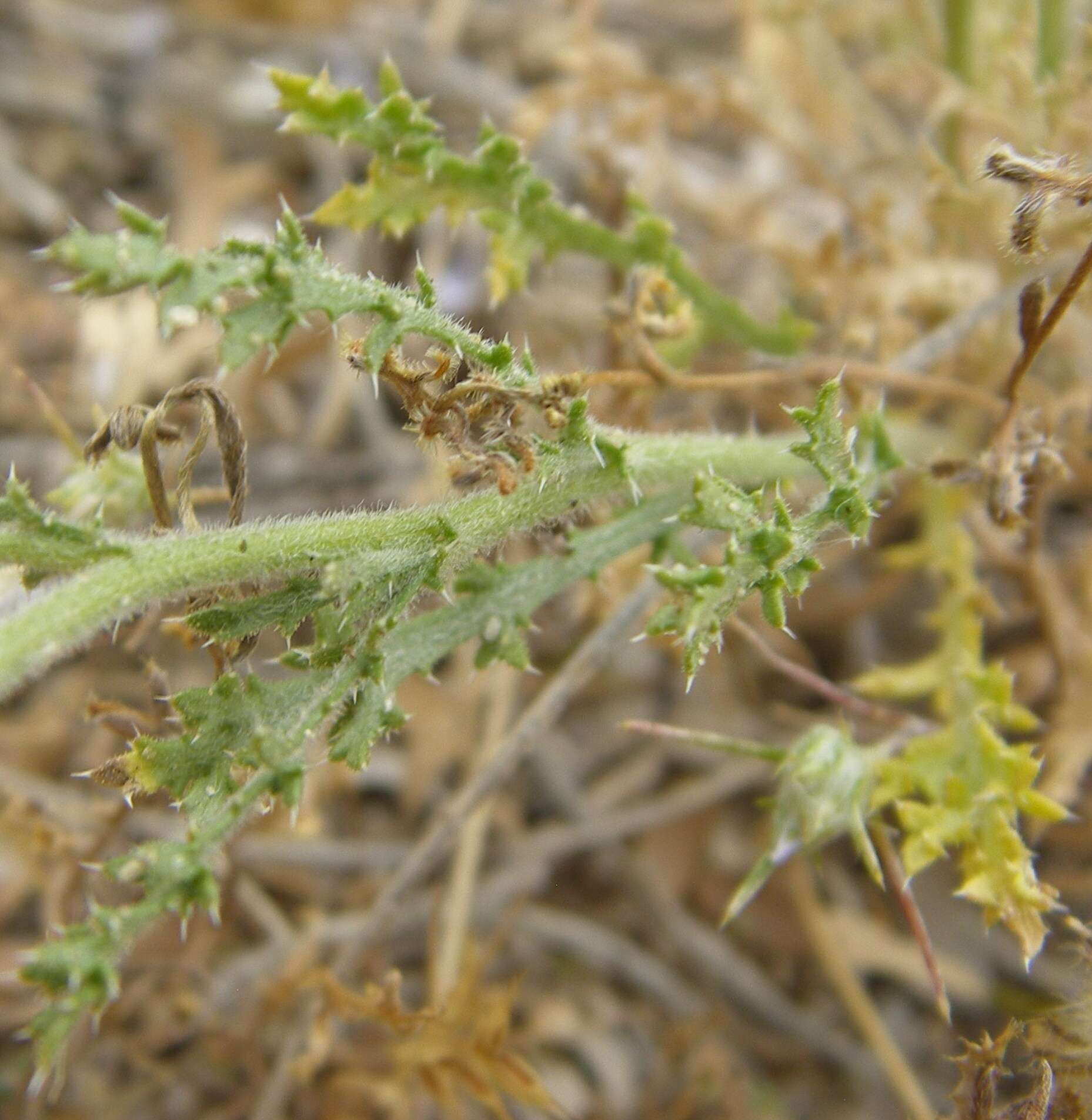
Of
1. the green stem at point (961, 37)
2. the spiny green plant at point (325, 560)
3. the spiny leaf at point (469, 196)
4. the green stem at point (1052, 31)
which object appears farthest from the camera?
the green stem at point (961, 37)

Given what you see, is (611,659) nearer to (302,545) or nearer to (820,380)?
(820,380)

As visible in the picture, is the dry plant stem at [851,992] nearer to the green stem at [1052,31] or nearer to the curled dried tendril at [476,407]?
the curled dried tendril at [476,407]

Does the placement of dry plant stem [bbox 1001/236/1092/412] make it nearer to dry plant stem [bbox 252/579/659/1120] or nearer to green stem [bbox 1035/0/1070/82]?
dry plant stem [bbox 252/579/659/1120]

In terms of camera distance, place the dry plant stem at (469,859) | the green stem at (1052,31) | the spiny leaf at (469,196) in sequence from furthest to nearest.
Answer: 1. the green stem at (1052,31)
2. the dry plant stem at (469,859)
3. the spiny leaf at (469,196)

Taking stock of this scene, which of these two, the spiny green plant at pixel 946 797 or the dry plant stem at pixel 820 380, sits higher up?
the dry plant stem at pixel 820 380

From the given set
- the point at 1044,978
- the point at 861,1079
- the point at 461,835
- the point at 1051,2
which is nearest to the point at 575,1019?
the point at 461,835

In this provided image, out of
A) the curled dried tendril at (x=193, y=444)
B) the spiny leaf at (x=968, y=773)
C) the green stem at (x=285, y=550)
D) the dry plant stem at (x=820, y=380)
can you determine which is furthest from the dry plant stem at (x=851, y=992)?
the curled dried tendril at (x=193, y=444)

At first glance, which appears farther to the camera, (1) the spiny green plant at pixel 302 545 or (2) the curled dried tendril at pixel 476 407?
(2) the curled dried tendril at pixel 476 407

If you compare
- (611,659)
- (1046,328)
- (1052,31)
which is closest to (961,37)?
(1052,31)

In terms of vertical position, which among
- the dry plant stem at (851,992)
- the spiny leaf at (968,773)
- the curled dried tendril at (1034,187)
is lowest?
the dry plant stem at (851,992)
